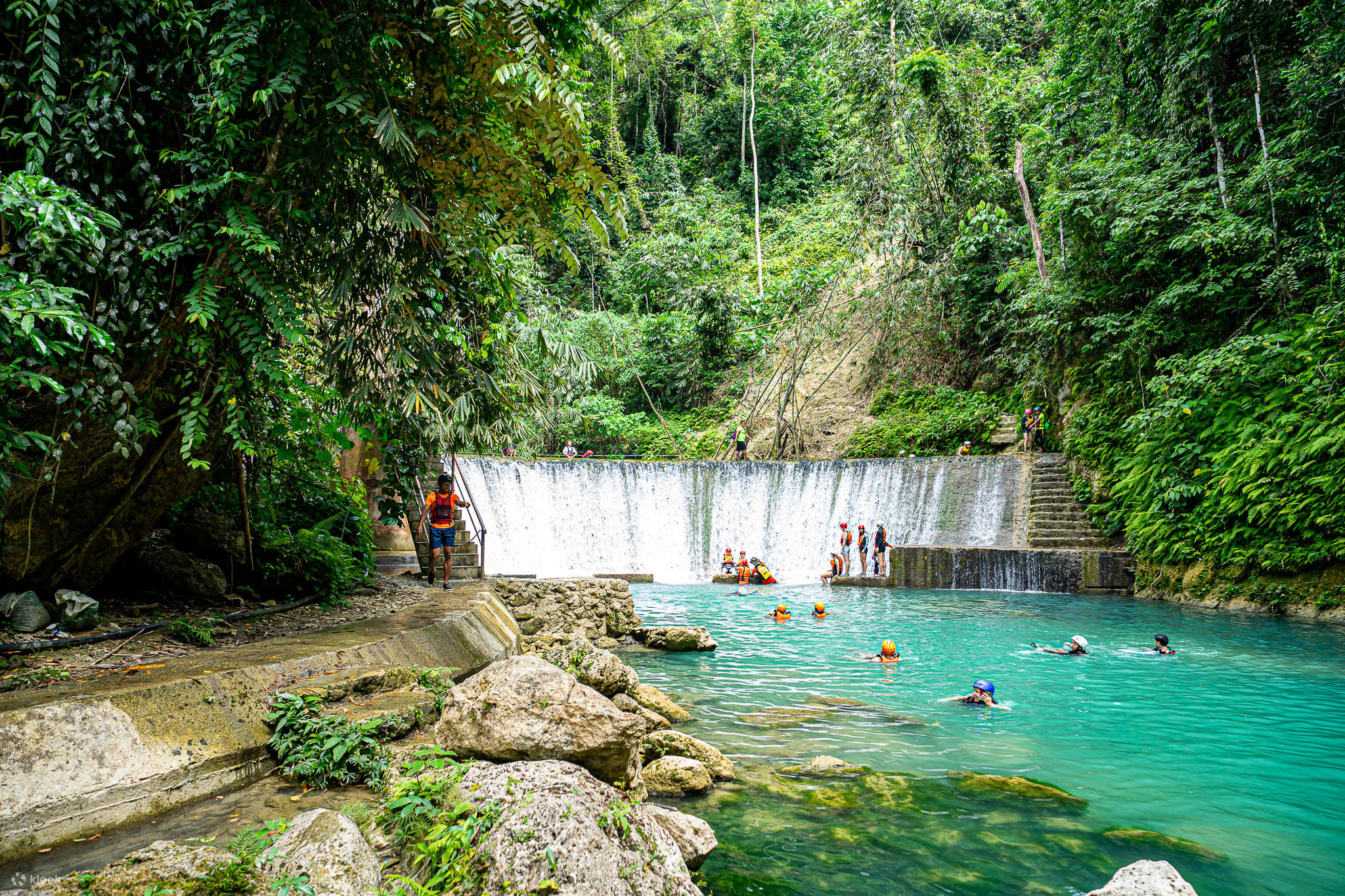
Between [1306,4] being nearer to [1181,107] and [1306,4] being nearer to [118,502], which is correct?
[1181,107]

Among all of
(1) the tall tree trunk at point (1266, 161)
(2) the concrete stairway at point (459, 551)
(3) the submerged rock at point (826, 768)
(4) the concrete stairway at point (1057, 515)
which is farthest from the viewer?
(4) the concrete stairway at point (1057, 515)

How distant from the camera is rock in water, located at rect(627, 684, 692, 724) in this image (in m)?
6.62

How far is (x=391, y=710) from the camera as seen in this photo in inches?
168

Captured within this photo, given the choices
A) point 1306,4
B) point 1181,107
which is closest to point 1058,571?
point 1181,107

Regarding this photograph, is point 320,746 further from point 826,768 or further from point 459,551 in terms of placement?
point 459,551

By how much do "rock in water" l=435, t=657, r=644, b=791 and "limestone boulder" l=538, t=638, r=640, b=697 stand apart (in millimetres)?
1810

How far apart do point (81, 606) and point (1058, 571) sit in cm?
1514

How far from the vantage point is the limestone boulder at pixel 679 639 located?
10.0 metres

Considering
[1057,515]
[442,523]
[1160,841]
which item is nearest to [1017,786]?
[1160,841]

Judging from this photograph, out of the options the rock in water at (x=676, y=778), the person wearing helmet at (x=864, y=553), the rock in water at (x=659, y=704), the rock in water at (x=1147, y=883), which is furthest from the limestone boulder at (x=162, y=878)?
the person wearing helmet at (x=864, y=553)

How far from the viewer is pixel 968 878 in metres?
3.92

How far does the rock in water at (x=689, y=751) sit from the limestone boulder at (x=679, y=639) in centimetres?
450

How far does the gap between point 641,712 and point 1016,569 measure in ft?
37.5

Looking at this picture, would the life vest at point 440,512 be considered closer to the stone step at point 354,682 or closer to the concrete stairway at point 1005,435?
the stone step at point 354,682
